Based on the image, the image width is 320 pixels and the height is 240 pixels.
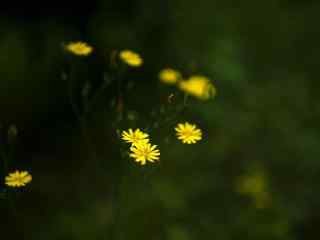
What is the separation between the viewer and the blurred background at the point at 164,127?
3.41 meters

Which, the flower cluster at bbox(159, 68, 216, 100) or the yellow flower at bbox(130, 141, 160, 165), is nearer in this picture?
the yellow flower at bbox(130, 141, 160, 165)

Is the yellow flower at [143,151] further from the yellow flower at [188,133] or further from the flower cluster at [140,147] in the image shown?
the yellow flower at [188,133]

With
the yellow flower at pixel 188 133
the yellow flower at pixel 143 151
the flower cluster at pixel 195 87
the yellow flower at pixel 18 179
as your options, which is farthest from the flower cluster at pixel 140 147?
the flower cluster at pixel 195 87

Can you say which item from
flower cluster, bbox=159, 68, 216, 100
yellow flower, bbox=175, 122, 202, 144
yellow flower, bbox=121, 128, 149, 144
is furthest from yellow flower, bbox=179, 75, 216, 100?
yellow flower, bbox=121, 128, 149, 144

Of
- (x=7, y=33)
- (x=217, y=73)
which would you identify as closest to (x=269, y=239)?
(x=217, y=73)

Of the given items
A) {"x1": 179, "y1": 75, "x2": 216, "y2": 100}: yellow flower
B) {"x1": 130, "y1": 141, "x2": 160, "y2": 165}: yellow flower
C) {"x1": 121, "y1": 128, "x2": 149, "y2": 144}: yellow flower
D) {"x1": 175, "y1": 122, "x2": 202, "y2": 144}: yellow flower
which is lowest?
{"x1": 130, "y1": 141, "x2": 160, "y2": 165}: yellow flower

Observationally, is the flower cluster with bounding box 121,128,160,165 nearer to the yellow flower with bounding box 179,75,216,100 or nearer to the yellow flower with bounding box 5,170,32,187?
the yellow flower with bounding box 5,170,32,187

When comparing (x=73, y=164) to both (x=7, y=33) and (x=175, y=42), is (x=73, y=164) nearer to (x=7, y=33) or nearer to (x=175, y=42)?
(x=7, y=33)

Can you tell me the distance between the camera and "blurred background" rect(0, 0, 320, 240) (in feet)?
11.2

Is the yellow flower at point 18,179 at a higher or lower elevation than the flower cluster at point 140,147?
lower

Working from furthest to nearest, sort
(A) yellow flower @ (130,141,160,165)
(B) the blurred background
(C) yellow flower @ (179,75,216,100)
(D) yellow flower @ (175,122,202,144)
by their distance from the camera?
(B) the blurred background, (C) yellow flower @ (179,75,216,100), (D) yellow flower @ (175,122,202,144), (A) yellow flower @ (130,141,160,165)

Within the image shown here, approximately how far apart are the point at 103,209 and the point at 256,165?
1.25 m

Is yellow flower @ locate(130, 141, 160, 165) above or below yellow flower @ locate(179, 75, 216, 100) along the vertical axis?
below

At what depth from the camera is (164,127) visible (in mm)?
3520
